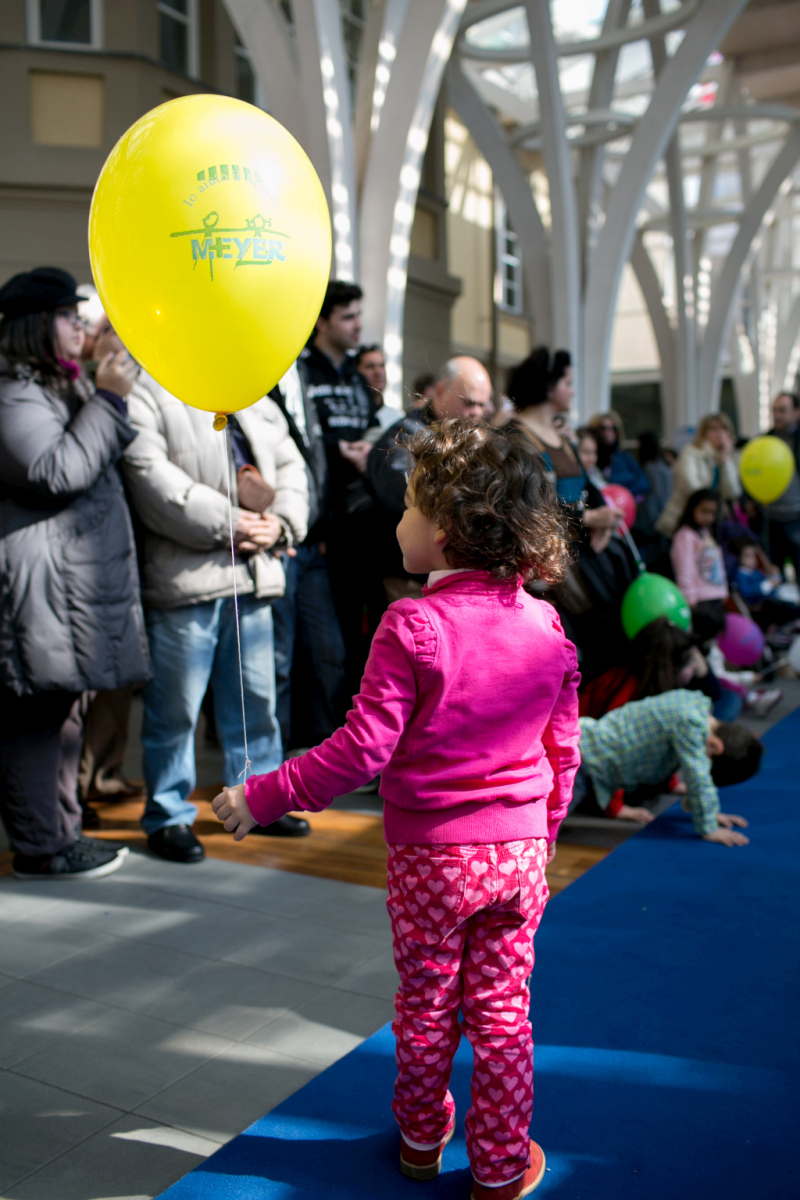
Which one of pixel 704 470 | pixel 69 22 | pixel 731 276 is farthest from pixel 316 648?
pixel 731 276

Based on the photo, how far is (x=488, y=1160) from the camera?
1.87 meters

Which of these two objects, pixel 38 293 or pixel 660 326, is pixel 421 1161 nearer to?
pixel 38 293

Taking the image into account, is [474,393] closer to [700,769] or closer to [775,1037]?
[700,769]

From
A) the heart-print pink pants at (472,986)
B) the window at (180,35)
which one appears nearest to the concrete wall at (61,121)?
the window at (180,35)

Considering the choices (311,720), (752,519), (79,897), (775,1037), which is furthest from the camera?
(752,519)

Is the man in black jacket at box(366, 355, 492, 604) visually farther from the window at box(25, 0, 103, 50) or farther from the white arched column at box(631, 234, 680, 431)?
the white arched column at box(631, 234, 680, 431)

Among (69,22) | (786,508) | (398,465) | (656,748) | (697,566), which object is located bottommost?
(656,748)

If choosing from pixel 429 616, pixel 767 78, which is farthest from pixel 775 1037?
pixel 767 78

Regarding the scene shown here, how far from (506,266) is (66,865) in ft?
67.4

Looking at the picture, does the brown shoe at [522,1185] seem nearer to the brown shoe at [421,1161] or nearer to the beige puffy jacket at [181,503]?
the brown shoe at [421,1161]

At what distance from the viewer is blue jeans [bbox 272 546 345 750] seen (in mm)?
4477

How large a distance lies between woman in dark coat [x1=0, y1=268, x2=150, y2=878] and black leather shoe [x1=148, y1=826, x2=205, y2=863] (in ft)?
0.67

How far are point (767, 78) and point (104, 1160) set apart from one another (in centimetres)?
2191

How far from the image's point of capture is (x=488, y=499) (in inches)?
74.3
